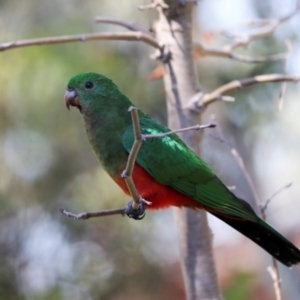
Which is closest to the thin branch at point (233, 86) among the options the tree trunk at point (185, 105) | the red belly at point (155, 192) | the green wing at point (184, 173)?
the tree trunk at point (185, 105)

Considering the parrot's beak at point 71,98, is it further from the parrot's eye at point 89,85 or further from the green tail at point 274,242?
the green tail at point 274,242

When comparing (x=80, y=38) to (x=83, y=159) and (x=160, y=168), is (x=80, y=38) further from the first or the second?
(x=83, y=159)

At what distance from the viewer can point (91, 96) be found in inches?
121

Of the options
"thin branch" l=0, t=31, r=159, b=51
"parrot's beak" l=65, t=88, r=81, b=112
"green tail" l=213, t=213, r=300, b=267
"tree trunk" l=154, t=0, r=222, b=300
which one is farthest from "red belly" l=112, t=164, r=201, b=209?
"thin branch" l=0, t=31, r=159, b=51

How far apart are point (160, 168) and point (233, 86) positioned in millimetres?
619

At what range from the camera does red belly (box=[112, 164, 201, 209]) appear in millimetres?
3002

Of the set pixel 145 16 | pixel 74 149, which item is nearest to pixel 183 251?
pixel 74 149

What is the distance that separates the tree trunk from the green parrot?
0.18m

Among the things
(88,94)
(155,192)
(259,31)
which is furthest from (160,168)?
(259,31)

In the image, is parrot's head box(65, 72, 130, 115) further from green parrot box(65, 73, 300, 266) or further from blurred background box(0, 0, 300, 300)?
blurred background box(0, 0, 300, 300)

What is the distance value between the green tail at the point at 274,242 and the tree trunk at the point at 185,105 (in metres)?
0.28

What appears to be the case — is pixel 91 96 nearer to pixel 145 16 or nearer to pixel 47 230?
pixel 47 230

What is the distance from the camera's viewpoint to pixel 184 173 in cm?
307

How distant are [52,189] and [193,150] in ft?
6.54
